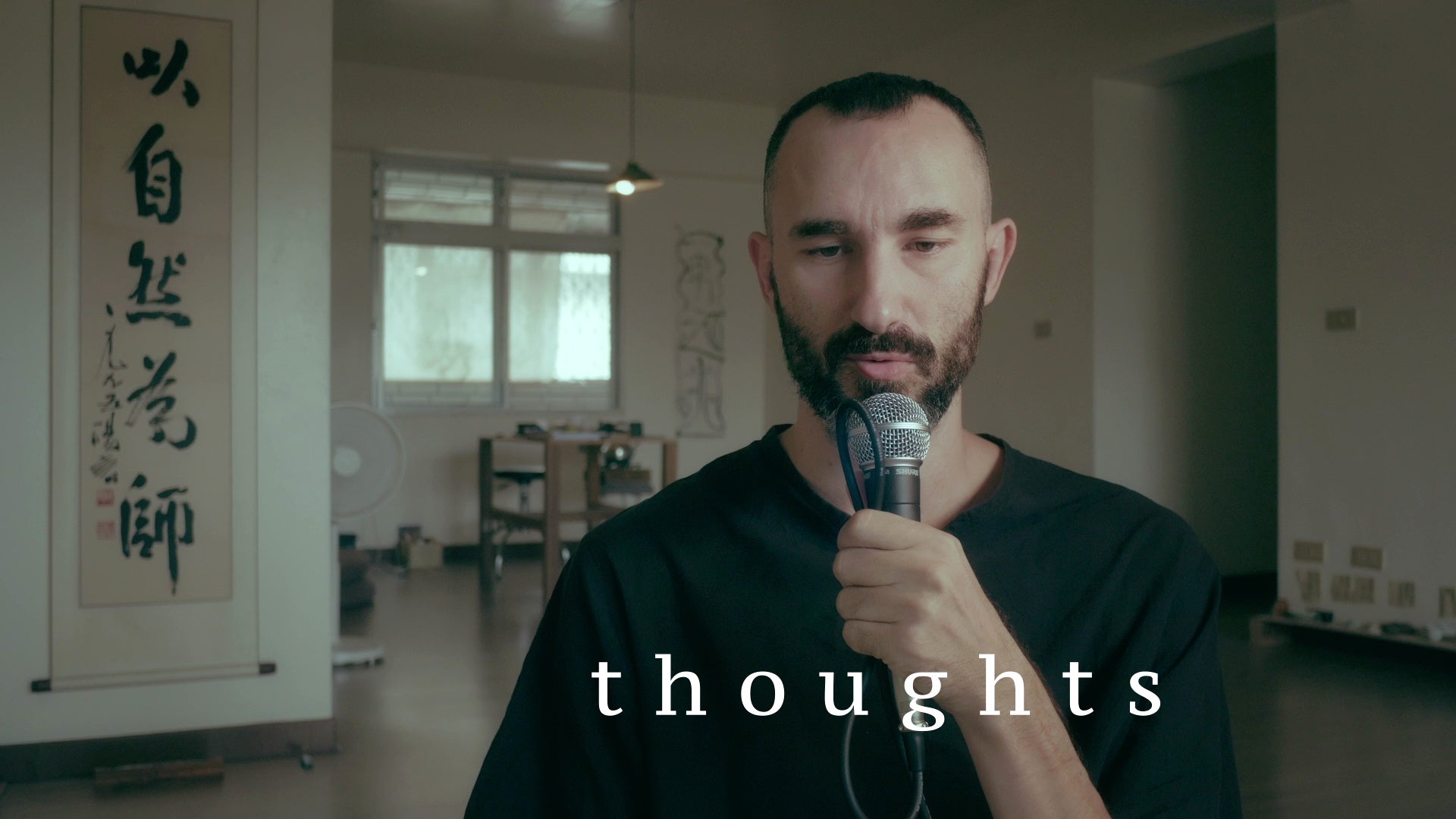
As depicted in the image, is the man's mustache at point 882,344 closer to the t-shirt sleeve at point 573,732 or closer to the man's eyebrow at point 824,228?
the man's eyebrow at point 824,228

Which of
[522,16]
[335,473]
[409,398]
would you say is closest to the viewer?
[335,473]

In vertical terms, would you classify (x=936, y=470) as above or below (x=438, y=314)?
below

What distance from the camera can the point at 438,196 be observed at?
8.40 m

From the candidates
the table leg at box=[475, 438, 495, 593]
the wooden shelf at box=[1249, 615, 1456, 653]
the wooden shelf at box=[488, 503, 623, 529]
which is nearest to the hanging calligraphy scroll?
the wooden shelf at box=[488, 503, 623, 529]

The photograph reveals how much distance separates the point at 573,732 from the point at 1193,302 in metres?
6.21

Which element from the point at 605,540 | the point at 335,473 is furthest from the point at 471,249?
the point at 605,540

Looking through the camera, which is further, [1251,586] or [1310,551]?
[1251,586]

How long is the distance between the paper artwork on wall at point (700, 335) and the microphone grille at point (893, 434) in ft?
26.8

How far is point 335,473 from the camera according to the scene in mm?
4656

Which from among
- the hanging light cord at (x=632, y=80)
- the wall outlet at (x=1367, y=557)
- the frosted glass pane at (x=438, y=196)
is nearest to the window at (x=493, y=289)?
the frosted glass pane at (x=438, y=196)

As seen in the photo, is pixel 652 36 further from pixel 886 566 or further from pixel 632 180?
pixel 886 566

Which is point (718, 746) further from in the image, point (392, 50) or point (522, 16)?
point (392, 50)

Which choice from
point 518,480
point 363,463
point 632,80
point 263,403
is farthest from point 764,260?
point 632,80

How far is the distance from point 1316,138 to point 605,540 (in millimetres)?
5178
